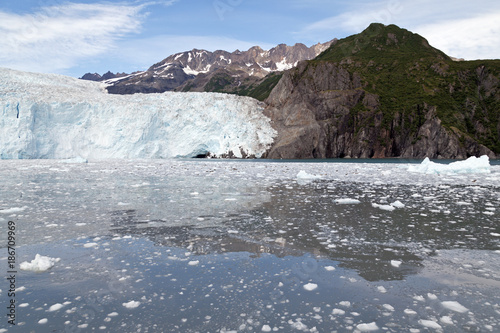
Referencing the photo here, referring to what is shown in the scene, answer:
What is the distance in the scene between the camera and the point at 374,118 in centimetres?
6894

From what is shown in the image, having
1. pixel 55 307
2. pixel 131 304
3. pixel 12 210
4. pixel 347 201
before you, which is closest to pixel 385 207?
pixel 347 201

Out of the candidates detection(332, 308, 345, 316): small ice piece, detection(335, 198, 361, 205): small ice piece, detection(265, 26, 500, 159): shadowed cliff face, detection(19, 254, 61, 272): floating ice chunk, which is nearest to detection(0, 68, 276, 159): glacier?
detection(265, 26, 500, 159): shadowed cliff face

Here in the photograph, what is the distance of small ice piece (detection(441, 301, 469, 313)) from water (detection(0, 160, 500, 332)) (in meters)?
0.02

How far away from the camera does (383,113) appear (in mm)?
71125

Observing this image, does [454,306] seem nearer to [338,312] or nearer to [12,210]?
[338,312]

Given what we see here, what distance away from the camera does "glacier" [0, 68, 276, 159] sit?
45625 millimetres

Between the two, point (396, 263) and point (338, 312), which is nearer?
point (338, 312)

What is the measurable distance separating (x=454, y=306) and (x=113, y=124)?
53.1 meters

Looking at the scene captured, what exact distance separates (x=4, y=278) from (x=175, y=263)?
265 cm

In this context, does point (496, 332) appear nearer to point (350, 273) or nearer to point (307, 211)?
point (350, 273)

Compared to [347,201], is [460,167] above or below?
A: above

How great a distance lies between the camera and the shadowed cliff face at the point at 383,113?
63531mm

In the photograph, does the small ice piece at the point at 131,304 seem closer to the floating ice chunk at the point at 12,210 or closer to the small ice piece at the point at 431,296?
the small ice piece at the point at 431,296

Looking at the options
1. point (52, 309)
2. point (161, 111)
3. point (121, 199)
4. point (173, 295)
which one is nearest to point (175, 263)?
point (173, 295)
